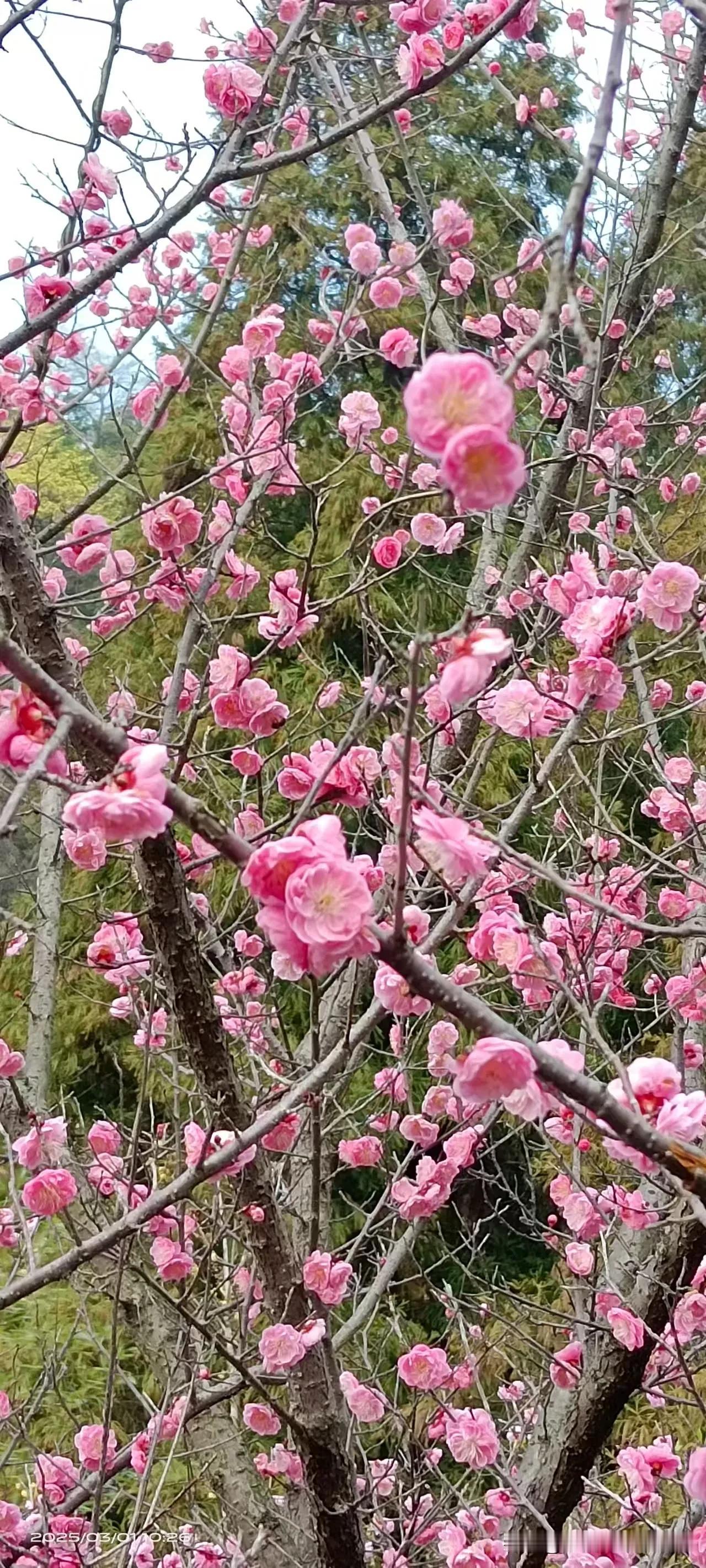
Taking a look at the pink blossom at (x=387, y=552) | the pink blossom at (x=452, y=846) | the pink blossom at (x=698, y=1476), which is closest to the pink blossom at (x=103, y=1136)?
the pink blossom at (x=387, y=552)

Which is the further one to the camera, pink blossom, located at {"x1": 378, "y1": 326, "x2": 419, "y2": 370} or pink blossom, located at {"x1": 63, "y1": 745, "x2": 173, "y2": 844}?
pink blossom, located at {"x1": 378, "y1": 326, "x2": 419, "y2": 370}

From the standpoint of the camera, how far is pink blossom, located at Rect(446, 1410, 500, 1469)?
2328 mm

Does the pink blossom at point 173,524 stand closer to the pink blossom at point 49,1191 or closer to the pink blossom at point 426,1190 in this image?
the pink blossom at point 49,1191

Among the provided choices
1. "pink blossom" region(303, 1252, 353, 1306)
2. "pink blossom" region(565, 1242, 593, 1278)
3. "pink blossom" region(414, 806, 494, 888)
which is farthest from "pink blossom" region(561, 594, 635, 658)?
"pink blossom" region(565, 1242, 593, 1278)

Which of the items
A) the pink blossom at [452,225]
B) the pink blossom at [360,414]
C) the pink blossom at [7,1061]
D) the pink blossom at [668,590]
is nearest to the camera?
the pink blossom at [668,590]

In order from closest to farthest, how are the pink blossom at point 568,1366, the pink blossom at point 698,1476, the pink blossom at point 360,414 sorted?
1. the pink blossom at point 698,1476
2. the pink blossom at point 568,1366
3. the pink blossom at point 360,414

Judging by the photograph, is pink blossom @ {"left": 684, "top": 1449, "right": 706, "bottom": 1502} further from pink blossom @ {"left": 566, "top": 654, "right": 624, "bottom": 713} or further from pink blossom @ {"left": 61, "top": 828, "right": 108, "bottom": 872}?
pink blossom @ {"left": 61, "top": 828, "right": 108, "bottom": 872}

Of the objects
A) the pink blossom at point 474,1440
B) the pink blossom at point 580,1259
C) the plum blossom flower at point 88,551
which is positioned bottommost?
the pink blossom at point 474,1440

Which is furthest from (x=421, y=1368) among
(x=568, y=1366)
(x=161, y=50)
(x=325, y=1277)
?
(x=161, y=50)

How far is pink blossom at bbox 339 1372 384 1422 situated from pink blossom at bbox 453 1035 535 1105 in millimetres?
2000

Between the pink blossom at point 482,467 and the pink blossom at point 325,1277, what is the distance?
1501 millimetres

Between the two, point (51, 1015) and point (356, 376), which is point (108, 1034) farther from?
point (356, 376)

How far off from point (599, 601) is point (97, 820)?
0.97m

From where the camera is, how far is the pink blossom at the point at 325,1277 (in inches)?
76.3
